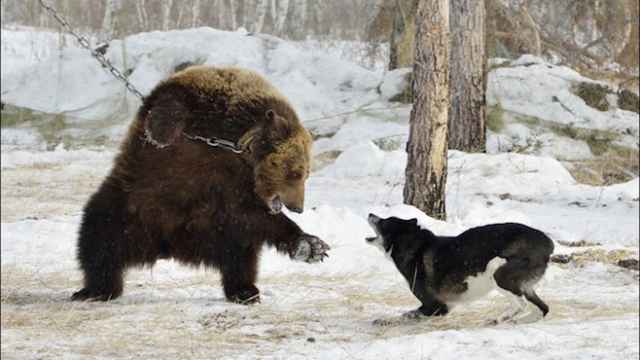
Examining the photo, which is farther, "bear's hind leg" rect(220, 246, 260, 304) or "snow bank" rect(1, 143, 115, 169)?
"snow bank" rect(1, 143, 115, 169)

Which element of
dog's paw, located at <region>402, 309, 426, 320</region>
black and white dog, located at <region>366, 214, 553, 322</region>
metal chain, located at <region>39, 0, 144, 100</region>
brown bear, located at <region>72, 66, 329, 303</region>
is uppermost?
metal chain, located at <region>39, 0, 144, 100</region>

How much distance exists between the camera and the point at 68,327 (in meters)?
4.34

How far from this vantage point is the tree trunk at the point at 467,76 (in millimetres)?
12924

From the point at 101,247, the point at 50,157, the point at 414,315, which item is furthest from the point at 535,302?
the point at 50,157

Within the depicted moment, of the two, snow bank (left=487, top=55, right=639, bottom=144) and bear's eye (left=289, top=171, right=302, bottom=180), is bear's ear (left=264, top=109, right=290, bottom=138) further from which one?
snow bank (left=487, top=55, right=639, bottom=144)

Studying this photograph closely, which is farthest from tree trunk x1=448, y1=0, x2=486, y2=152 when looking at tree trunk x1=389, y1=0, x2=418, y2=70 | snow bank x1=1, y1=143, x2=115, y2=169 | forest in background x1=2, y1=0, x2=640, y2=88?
snow bank x1=1, y1=143, x2=115, y2=169

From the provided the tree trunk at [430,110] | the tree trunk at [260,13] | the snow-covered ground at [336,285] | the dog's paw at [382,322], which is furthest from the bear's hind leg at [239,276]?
the tree trunk at [260,13]

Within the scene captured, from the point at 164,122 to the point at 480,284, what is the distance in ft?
6.73

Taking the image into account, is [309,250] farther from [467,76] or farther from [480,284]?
[467,76]

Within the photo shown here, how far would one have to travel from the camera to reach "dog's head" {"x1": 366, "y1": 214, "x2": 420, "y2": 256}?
5.78 meters

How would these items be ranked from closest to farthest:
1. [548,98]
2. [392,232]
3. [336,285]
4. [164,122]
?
1. [164,122]
2. [392,232]
3. [336,285]
4. [548,98]

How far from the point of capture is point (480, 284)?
5.33 metres

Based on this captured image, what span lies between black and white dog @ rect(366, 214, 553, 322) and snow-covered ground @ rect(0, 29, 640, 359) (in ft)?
0.58

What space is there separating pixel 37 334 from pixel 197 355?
732 mm
